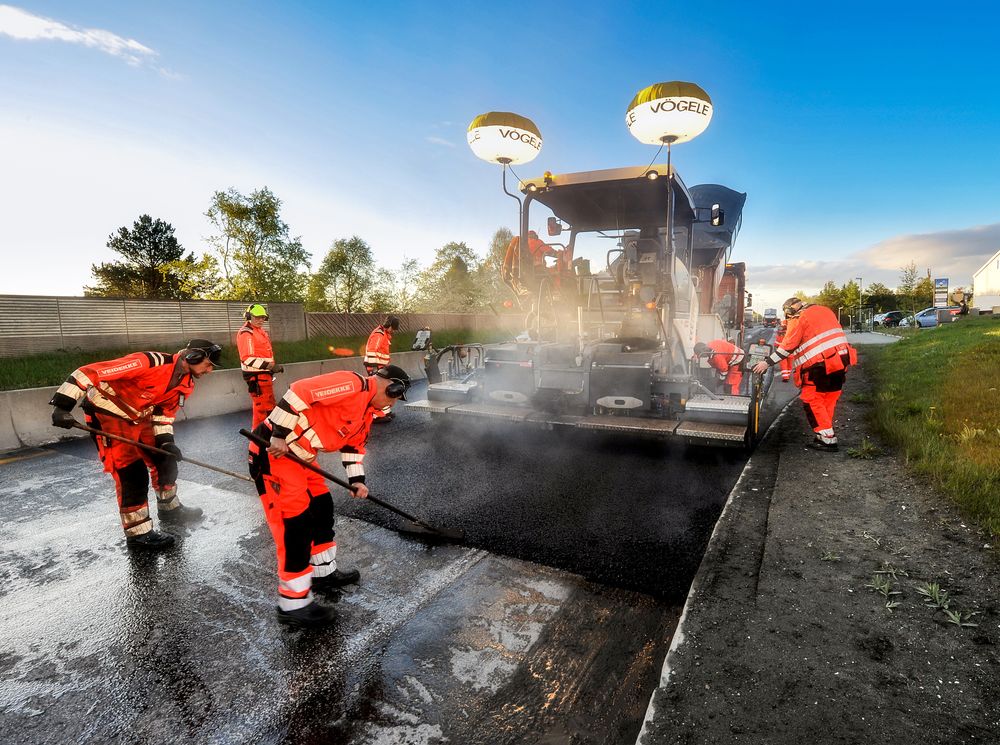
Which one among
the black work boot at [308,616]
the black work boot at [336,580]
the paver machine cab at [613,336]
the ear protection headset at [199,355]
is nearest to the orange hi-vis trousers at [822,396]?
the paver machine cab at [613,336]

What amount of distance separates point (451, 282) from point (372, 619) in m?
45.3

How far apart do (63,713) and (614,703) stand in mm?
2288

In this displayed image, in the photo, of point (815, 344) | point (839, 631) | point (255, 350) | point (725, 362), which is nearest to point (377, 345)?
point (255, 350)

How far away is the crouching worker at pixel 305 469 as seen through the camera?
2621mm

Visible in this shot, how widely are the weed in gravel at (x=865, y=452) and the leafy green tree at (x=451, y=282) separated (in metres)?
40.9

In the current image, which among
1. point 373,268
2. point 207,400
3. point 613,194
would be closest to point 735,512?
point 613,194

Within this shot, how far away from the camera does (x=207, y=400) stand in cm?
838

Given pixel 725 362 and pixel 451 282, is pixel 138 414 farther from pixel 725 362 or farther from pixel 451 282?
pixel 451 282

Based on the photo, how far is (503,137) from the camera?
17.1 ft

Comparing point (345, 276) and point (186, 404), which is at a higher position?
point (345, 276)

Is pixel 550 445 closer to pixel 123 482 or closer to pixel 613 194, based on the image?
pixel 613 194

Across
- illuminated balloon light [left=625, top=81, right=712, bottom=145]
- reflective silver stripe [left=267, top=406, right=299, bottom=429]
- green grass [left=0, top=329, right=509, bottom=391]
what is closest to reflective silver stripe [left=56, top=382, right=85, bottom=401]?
reflective silver stripe [left=267, top=406, right=299, bottom=429]

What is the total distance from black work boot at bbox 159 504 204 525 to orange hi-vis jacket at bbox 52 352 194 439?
0.69 meters

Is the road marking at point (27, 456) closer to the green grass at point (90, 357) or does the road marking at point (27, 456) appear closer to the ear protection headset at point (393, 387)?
the green grass at point (90, 357)
